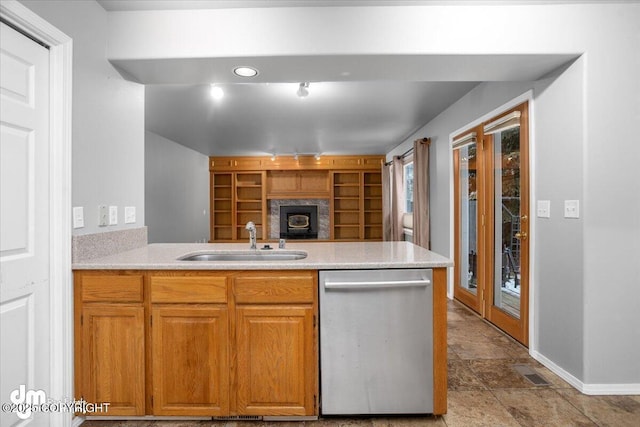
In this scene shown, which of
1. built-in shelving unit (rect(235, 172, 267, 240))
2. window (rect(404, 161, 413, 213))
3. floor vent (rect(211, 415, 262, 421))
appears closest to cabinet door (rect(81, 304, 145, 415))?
floor vent (rect(211, 415, 262, 421))

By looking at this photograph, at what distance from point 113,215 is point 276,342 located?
1.38 metres

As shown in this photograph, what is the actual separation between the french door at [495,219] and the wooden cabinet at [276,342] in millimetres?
2057

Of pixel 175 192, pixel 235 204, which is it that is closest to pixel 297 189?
pixel 235 204

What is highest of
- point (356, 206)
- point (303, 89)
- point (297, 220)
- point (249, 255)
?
point (303, 89)

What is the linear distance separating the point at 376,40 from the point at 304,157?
605 cm

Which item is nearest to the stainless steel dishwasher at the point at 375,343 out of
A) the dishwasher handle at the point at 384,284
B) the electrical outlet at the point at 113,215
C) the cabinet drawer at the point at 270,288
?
the dishwasher handle at the point at 384,284

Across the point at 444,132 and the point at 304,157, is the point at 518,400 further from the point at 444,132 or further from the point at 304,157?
the point at 304,157

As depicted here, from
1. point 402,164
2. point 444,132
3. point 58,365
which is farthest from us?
point 402,164

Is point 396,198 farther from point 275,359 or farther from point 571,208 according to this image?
point 275,359

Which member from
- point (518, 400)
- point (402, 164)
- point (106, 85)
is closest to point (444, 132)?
point (402, 164)

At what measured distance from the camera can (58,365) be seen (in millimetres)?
1795

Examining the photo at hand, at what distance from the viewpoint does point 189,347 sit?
72.7 inches

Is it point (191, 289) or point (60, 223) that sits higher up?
point (60, 223)

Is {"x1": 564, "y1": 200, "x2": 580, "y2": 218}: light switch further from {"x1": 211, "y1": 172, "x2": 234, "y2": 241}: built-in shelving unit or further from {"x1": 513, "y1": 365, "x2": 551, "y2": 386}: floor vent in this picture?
Answer: {"x1": 211, "y1": 172, "x2": 234, "y2": 241}: built-in shelving unit
